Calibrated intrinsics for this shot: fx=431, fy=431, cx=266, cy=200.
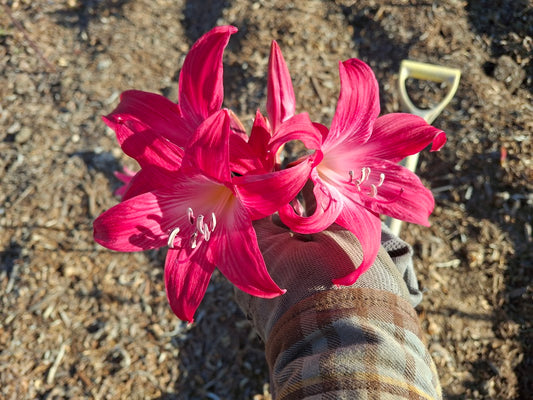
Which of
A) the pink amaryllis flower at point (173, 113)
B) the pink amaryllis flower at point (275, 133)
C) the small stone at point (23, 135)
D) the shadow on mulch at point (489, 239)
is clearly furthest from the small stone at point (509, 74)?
the small stone at point (23, 135)

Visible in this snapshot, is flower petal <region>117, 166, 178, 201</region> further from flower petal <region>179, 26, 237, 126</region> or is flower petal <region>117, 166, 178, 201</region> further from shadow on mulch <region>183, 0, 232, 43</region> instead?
shadow on mulch <region>183, 0, 232, 43</region>

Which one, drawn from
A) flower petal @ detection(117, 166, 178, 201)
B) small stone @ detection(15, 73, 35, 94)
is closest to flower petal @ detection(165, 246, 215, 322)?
flower petal @ detection(117, 166, 178, 201)

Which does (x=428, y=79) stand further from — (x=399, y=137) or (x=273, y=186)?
(x=273, y=186)

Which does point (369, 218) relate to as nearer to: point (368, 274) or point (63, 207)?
point (368, 274)

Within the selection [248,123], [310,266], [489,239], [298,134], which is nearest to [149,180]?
[298,134]

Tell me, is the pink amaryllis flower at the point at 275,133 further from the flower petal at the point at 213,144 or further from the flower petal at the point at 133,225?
the flower petal at the point at 133,225

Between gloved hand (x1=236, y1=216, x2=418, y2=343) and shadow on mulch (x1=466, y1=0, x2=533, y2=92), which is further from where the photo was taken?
shadow on mulch (x1=466, y1=0, x2=533, y2=92)
